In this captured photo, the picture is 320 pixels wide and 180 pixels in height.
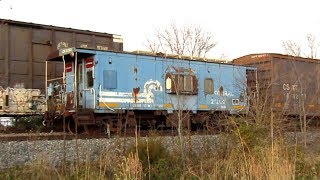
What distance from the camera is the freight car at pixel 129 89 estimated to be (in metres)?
14.8

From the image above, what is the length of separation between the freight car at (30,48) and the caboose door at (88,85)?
156 cm

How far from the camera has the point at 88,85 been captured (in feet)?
50.2

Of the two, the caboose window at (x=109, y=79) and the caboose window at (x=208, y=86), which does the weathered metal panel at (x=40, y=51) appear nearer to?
the caboose window at (x=109, y=79)

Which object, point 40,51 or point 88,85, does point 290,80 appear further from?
point 40,51

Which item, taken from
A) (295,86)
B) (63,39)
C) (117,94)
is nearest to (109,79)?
(117,94)

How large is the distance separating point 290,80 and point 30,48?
10.5 m

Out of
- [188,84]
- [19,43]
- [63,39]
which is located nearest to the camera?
[188,84]

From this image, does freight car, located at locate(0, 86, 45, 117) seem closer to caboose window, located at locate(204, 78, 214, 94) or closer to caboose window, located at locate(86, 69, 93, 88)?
caboose window, located at locate(86, 69, 93, 88)

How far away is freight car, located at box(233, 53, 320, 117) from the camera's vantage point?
12.5 m

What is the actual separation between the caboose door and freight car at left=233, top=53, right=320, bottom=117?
221 inches

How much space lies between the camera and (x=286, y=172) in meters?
6.44

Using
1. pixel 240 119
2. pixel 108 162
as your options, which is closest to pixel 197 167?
pixel 108 162

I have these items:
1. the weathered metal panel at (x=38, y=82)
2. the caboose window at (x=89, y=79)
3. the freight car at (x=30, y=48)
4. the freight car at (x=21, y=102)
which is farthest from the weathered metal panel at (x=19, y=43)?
the caboose window at (x=89, y=79)

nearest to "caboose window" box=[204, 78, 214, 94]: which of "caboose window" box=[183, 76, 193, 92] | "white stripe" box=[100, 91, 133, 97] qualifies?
"caboose window" box=[183, 76, 193, 92]
